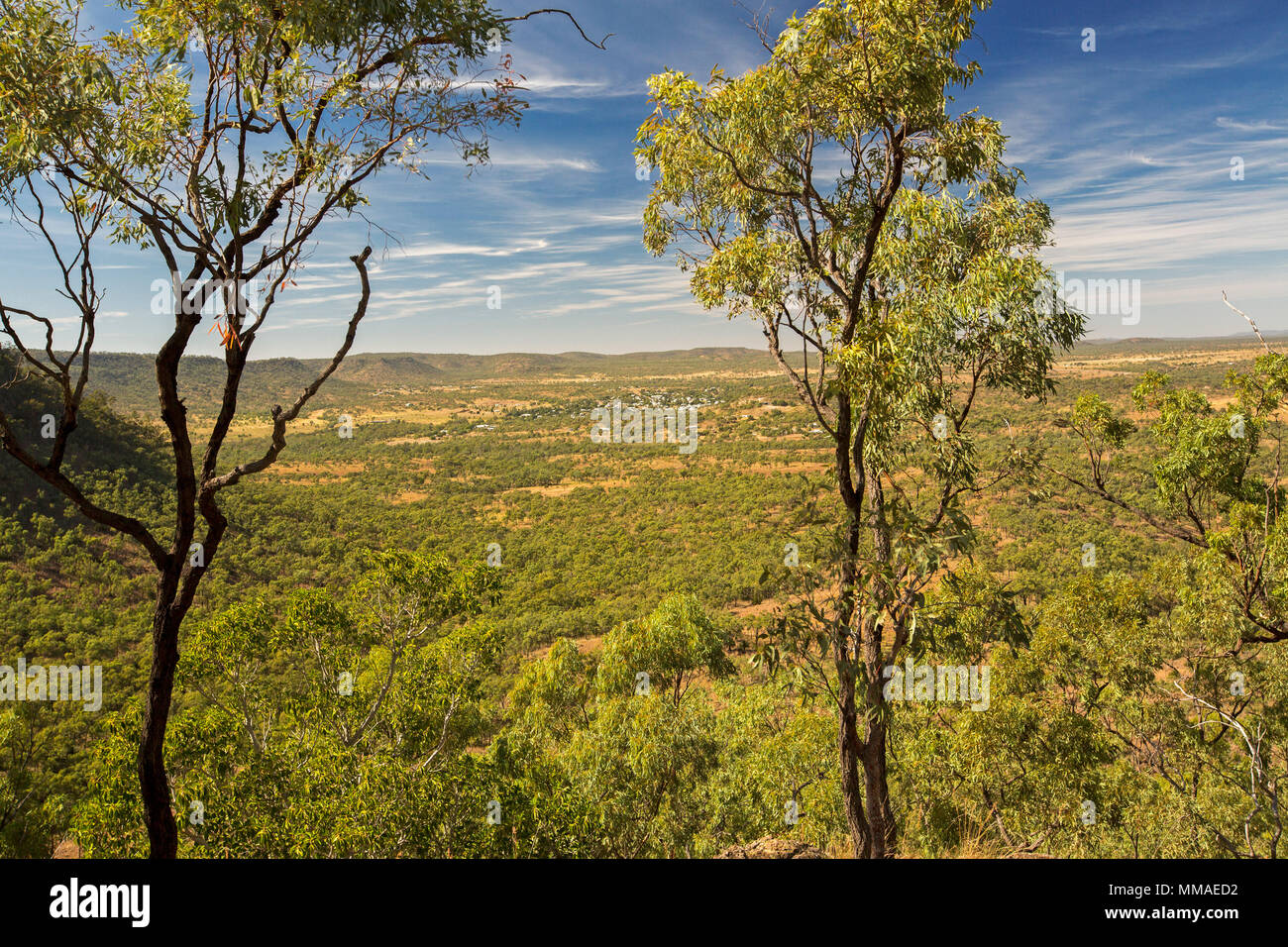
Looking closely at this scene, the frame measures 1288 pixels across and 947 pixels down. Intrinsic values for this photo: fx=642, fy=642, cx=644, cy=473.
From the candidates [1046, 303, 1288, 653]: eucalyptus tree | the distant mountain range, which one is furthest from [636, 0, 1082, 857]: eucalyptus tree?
the distant mountain range

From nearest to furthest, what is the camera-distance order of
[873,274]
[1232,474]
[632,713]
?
1. [873,274]
2. [1232,474]
3. [632,713]

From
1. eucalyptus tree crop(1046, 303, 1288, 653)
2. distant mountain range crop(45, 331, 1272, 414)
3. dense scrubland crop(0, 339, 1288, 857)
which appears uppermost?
distant mountain range crop(45, 331, 1272, 414)

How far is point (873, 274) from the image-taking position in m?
6.60

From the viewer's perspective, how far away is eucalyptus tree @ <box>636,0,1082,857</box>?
4691 mm

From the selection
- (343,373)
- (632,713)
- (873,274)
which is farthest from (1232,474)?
(343,373)

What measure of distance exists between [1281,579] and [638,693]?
11378mm

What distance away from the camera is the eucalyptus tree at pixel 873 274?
4.69 m

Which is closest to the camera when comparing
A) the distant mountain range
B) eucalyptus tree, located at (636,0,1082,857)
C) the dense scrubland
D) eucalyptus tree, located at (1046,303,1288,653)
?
eucalyptus tree, located at (636,0,1082,857)

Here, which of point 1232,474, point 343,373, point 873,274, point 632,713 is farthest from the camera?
point 343,373

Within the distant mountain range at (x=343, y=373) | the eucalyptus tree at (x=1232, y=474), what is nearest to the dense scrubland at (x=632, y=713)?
the eucalyptus tree at (x=1232, y=474)

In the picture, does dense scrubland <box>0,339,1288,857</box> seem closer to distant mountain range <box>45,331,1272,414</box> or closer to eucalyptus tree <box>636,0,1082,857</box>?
eucalyptus tree <box>636,0,1082,857</box>

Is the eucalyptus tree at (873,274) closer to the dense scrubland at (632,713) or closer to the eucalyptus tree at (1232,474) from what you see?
the dense scrubland at (632,713)

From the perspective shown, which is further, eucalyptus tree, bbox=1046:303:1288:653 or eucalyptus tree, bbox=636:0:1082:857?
eucalyptus tree, bbox=1046:303:1288:653

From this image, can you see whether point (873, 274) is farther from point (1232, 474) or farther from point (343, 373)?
point (343, 373)
